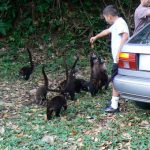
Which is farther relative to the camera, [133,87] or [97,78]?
[97,78]

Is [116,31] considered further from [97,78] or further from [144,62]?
[97,78]

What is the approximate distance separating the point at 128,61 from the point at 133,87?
427 mm

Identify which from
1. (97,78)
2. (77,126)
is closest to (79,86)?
(97,78)

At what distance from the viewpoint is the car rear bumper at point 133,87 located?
6713 mm

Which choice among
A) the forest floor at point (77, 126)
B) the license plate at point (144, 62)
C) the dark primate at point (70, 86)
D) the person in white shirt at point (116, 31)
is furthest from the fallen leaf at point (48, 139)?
the dark primate at point (70, 86)

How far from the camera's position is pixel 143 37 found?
Answer: 7059 millimetres

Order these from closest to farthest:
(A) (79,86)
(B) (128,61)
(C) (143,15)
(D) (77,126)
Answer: (B) (128,61) → (D) (77,126) → (C) (143,15) → (A) (79,86)

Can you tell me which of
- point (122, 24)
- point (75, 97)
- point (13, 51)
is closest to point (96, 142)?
point (122, 24)

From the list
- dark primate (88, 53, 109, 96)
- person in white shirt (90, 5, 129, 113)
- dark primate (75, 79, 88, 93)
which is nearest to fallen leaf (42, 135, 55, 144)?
person in white shirt (90, 5, 129, 113)

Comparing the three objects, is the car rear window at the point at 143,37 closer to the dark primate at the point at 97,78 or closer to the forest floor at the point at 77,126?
the forest floor at the point at 77,126

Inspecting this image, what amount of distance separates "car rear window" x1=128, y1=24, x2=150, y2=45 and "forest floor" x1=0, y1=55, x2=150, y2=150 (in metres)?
1.34

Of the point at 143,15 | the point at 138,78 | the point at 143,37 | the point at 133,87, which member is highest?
the point at 143,15

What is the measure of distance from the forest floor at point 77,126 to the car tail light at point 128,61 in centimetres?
97

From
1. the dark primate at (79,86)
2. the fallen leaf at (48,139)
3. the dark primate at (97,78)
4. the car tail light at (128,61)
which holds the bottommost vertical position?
the fallen leaf at (48,139)
